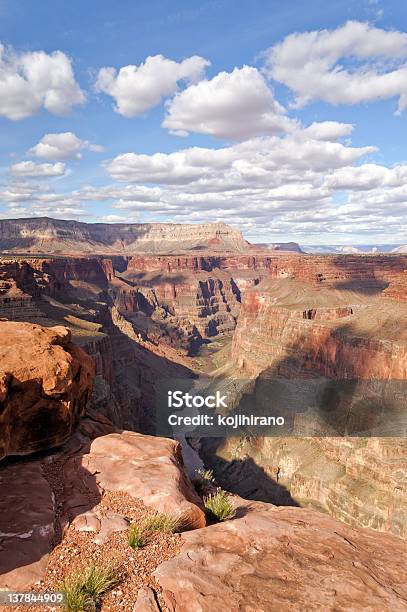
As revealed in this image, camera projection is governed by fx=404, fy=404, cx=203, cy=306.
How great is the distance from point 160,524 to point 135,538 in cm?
98

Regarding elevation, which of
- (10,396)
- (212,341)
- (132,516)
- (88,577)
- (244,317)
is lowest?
(212,341)

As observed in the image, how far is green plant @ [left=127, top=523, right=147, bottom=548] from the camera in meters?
9.97

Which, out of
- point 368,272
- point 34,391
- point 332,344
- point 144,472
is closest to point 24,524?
point 144,472

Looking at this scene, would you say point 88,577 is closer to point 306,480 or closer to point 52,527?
point 52,527

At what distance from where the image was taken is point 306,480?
52094 millimetres

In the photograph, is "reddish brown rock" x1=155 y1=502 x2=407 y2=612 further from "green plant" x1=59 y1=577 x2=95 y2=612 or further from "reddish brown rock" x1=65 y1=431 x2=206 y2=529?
"green plant" x1=59 y1=577 x2=95 y2=612

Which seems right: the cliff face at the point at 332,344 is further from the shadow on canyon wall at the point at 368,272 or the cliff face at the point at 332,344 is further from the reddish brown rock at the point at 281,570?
the shadow on canyon wall at the point at 368,272

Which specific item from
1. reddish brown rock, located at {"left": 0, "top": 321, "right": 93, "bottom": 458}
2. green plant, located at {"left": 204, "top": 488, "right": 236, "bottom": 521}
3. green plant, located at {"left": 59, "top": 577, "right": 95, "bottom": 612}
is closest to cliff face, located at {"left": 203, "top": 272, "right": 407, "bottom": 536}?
green plant, located at {"left": 204, "top": 488, "right": 236, "bottom": 521}

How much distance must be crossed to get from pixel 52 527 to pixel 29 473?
3063mm

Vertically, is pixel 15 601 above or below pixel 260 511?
above

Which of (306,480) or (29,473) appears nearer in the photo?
(29,473)

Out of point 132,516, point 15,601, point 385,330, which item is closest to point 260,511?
point 132,516

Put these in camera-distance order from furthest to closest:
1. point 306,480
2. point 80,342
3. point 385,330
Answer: point 80,342
point 385,330
point 306,480

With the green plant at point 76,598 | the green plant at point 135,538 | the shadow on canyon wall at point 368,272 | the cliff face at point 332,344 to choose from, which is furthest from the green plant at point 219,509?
the shadow on canyon wall at point 368,272
